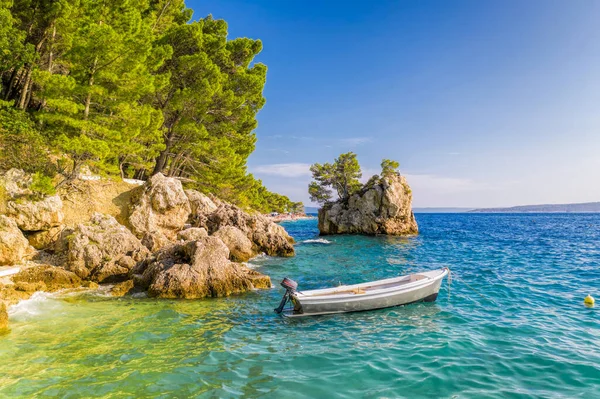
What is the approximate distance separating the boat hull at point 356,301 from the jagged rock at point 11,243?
42.3 ft

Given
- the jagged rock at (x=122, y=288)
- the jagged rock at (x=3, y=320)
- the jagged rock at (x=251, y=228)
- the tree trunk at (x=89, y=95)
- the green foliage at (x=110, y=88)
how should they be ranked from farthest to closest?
the jagged rock at (x=251, y=228), the tree trunk at (x=89, y=95), the green foliage at (x=110, y=88), the jagged rock at (x=122, y=288), the jagged rock at (x=3, y=320)

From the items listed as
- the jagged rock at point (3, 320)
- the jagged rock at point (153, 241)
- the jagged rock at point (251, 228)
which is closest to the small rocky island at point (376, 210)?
the jagged rock at point (251, 228)

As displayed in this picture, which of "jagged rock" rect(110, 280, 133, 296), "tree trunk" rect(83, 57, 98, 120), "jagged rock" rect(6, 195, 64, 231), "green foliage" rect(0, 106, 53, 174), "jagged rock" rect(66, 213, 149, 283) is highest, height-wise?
"tree trunk" rect(83, 57, 98, 120)

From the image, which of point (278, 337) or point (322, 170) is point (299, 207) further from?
point (278, 337)

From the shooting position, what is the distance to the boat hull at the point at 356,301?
37.4 feet

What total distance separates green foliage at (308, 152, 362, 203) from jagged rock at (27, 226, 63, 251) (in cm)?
4389

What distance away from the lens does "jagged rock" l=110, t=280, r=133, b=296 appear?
43.6ft

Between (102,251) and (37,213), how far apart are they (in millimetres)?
4453

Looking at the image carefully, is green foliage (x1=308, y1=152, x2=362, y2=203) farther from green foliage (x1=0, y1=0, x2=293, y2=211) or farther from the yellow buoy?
the yellow buoy

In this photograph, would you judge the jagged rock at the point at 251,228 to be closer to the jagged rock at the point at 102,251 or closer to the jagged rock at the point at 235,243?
the jagged rock at the point at 235,243

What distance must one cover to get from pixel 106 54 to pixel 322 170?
142 feet

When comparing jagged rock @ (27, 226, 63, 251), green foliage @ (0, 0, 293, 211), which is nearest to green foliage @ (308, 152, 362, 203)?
green foliage @ (0, 0, 293, 211)

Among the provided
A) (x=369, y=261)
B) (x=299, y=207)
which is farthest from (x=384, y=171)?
(x=299, y=207)

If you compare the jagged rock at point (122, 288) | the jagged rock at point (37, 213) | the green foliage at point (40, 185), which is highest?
the green foliage at point (40, 185)
